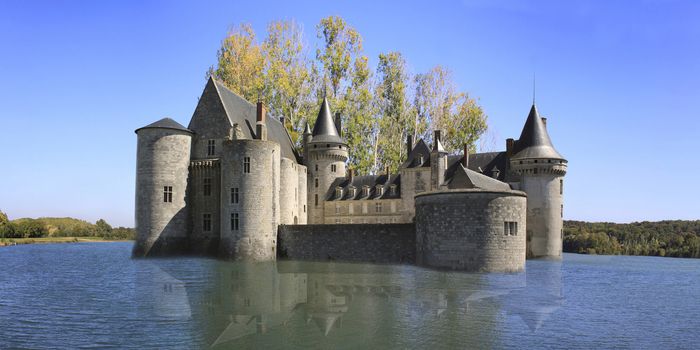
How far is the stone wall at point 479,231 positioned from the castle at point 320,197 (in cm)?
5

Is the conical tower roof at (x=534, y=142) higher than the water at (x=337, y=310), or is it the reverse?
the conical tower roof at (x=534, y=142)

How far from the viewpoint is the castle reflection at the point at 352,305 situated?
13.7 meters

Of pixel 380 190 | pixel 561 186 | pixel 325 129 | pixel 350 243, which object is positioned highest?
pixel 325 129

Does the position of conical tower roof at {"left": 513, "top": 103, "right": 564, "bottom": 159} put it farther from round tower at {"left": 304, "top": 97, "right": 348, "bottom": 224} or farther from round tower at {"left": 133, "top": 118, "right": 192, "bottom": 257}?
round tower at {"left": 133, "top": 118, "right": 192, "bottom": 257}

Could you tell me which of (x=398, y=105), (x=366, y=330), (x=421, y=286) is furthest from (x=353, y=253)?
(x=398, y=105)

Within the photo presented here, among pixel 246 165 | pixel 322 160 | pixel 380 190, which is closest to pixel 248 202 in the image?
pixel 246 165

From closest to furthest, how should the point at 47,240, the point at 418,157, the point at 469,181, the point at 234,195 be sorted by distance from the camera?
the point at 469,181
the point at 234,195
the point at 418,157
the point at 47,240

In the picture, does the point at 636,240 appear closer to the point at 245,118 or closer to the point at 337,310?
the point at 245,118

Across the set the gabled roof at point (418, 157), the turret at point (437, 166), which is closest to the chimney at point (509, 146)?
the turret at point (437, 166)

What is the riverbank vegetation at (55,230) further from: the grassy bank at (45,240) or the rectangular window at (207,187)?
the rectangular window at (207,187)

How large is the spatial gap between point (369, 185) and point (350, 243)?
13428mm

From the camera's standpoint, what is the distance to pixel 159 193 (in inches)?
1303

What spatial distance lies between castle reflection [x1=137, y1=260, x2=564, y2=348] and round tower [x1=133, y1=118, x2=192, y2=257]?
231 inches

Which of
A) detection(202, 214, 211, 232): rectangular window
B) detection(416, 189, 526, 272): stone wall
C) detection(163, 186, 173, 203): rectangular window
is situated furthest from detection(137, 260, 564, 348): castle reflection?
detection(202, 214, 211, 232): rectangular window
